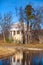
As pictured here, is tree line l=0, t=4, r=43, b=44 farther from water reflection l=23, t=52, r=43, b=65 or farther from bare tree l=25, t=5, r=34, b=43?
water reflection l=23, t=52, r=43, b=65

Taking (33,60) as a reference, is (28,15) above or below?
above

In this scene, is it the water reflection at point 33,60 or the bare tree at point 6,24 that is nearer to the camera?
the water reflection at point 33,60

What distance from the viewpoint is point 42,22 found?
41250mm

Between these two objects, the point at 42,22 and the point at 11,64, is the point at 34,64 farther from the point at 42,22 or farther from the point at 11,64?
the point at 42,22

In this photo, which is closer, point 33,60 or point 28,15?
point 33,60

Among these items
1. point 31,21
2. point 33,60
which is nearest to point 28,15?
point 31,21

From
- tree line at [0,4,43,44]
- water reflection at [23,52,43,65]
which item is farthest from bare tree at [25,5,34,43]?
water reflection at [23,52,43,65]

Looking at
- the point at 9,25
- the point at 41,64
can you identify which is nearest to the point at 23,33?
the point at 9,25

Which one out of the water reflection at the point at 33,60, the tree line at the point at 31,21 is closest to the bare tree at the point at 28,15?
the tree line at the point at 31,21

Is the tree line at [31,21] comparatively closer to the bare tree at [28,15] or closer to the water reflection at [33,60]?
the bare tree at [28,15]

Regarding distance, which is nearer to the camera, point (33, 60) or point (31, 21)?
point (33, 60)

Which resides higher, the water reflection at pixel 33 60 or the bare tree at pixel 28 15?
the bare tree at pixel 28 15

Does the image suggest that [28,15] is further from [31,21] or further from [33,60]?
[33,60]

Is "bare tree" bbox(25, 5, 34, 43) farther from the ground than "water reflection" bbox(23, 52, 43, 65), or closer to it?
farther from the ground
